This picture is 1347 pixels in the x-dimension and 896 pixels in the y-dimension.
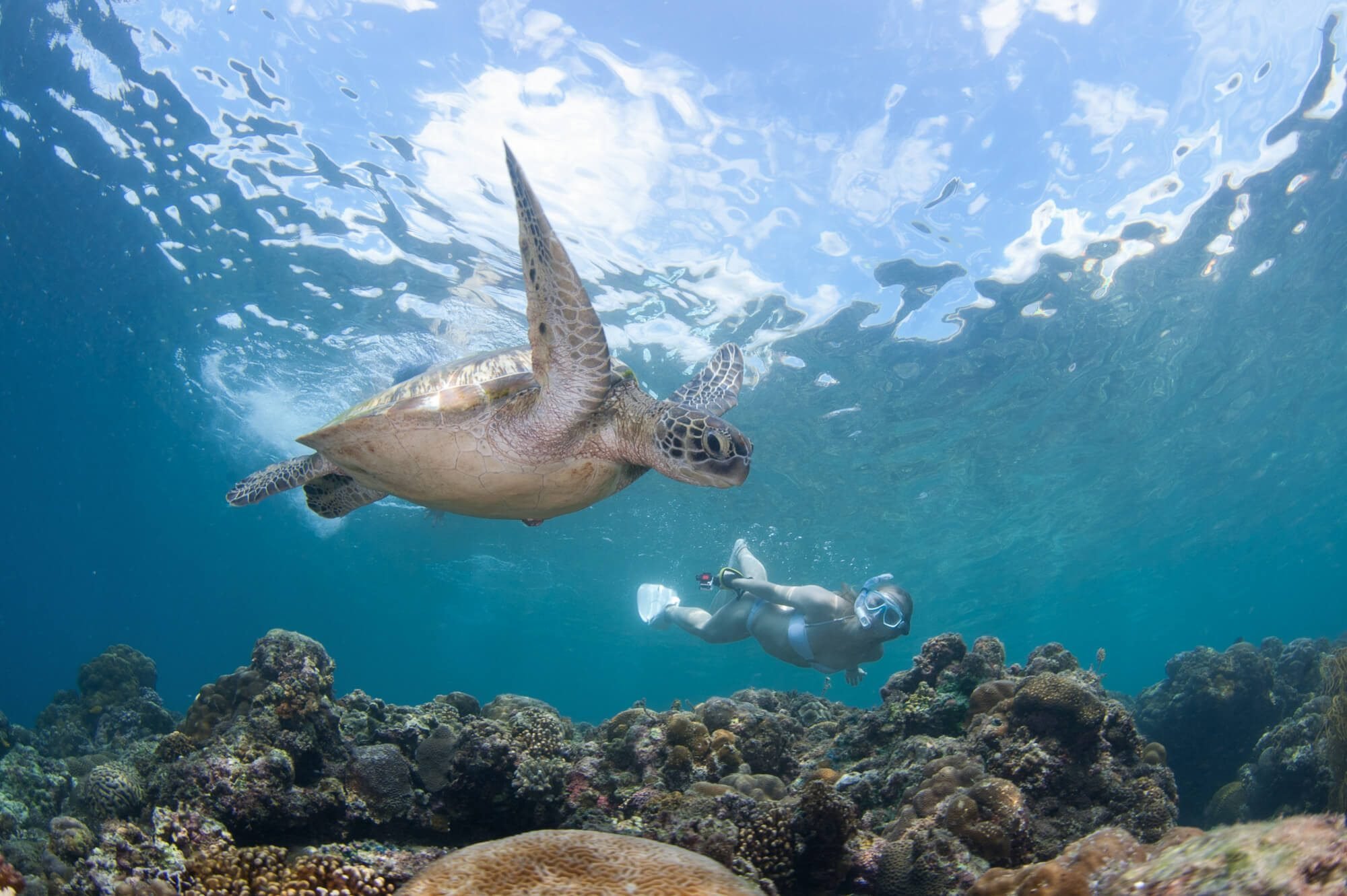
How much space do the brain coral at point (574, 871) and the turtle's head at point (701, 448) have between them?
2.11 m

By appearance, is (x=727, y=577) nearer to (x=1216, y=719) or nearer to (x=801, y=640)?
(x=801, y=640)

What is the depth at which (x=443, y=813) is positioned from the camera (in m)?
3.60

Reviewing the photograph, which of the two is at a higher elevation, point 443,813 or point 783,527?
point 783,527

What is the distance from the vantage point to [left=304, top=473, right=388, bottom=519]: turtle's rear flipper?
6.20m

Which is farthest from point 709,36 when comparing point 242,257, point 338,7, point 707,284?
point 242,257

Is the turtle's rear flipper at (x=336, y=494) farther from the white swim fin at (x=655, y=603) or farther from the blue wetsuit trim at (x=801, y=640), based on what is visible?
the white swim fin at (x=655, y=603)

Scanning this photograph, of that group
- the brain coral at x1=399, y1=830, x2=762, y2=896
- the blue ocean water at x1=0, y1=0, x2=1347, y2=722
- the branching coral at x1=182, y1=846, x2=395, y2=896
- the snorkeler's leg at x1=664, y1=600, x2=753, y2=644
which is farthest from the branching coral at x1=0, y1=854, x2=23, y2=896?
the snorkeler's leg at x1=664, y1=600, x2=753, y2=644

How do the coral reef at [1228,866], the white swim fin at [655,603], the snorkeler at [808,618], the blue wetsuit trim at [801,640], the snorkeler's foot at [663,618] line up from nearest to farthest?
1. the coral reef at [1228,866]
2. the snorkeler at [808,618]
3. the blue wetsuit trim at [801,640]
4. the snorkeler's foot at [663,618]
5. the white swim fin at [655,603]

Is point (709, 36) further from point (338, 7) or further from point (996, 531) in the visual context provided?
point (996, 531)

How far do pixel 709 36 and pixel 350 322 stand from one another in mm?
10715

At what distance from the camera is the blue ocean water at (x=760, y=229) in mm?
8906

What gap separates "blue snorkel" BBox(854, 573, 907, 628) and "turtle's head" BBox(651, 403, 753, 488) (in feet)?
16.2

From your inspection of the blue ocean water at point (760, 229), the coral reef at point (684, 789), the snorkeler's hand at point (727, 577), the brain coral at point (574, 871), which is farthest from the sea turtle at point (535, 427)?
the snorkeler's hand at point (727, 577)

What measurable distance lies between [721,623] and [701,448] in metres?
9.04
